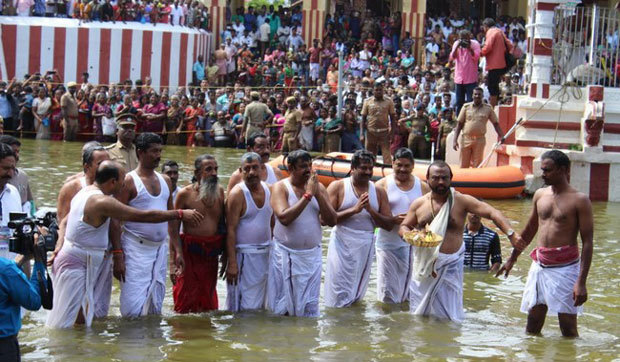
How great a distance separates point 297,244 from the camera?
963 cm

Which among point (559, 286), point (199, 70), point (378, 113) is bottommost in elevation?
point (559, 286)

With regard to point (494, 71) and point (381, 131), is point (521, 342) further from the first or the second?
point (494, 71)

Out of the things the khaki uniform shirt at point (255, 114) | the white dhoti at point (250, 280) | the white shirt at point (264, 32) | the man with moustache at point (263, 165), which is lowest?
the white dhoti at point (250, 280)

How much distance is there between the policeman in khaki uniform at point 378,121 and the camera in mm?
18547

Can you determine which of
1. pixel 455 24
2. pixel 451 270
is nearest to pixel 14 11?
pixel 455 24

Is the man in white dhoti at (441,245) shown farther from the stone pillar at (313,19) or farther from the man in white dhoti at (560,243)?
the stone pillar at (313,19)

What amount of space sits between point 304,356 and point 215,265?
1545mm

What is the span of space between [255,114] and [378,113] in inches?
200

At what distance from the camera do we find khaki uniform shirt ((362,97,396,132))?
18.6 metres

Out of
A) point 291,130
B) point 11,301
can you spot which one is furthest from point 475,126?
point 11,301

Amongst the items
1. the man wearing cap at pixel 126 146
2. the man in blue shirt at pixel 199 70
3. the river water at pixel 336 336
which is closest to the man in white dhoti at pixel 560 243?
the river water at pixel 336 336

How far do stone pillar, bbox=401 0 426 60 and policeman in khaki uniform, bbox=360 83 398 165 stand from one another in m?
12.8

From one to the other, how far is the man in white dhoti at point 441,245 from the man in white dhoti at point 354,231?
66 cm

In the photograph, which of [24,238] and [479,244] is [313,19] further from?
[24,238]
